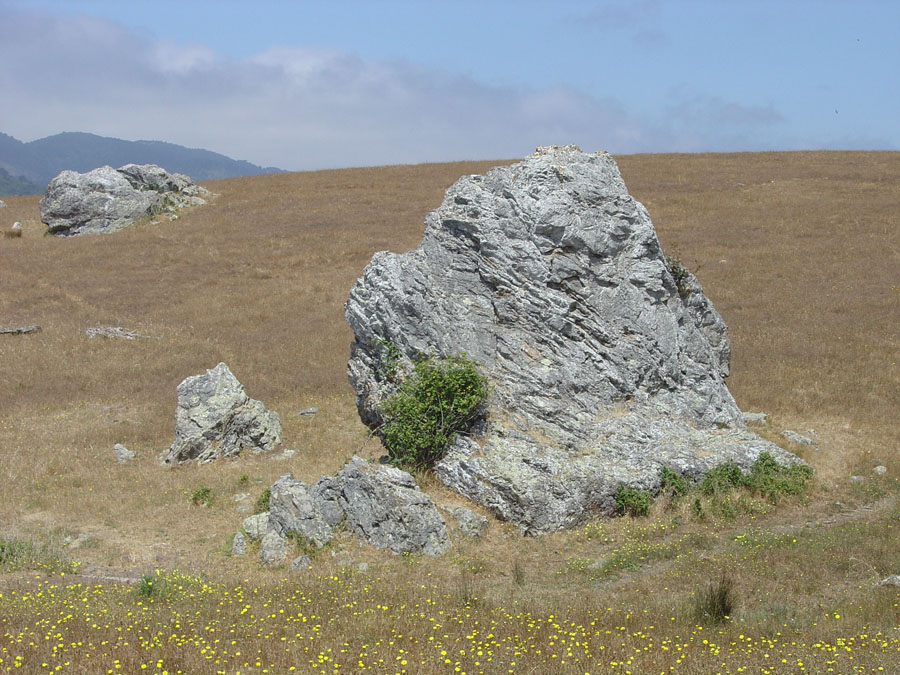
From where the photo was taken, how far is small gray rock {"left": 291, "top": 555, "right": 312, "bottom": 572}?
14117 millimetres

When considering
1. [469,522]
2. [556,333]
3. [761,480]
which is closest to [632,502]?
[761,480]

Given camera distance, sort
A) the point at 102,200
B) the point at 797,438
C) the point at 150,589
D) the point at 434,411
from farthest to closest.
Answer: the point at 102,200 < the point at 797,438 < the point at 434,411 < the point at 150,589

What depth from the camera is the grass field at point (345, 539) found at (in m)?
9.41

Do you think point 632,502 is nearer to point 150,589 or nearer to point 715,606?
point 715,606

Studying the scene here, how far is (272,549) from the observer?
14.9 meters

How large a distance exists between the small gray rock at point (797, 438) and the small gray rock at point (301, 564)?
14185 mm

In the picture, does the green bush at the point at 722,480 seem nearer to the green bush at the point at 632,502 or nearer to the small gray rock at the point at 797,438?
the green bush at the point at 632,502

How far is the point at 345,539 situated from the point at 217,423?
9768 mm

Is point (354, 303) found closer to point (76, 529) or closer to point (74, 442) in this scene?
point (76, 529)

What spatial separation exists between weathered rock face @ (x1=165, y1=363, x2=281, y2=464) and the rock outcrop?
3745 cm

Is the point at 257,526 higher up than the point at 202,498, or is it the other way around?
the point at 257,526

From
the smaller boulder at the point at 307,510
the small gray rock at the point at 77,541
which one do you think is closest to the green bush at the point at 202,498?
the small gray rock at the point at 77,541

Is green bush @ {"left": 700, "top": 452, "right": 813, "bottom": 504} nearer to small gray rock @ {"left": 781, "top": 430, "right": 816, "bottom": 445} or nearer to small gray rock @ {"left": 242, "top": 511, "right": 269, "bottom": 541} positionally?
small gray rock @ {"left": 781, "top": 430, "right": 816, "bottom": 445}

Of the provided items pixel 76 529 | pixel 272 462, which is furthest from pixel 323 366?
pixel 76 529
